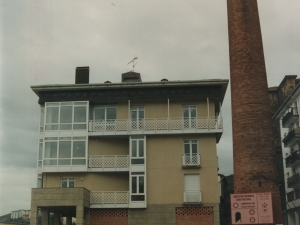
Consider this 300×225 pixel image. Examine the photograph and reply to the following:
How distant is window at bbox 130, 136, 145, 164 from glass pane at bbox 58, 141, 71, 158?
4.60 m

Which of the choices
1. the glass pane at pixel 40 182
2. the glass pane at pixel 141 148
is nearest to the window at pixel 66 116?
the glass pane at pixel 40 182

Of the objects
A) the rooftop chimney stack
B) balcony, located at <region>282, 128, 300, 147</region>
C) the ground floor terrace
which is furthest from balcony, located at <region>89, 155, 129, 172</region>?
balcony, located at <region>282, 128, 300, 147</region>

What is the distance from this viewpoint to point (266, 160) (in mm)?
31344

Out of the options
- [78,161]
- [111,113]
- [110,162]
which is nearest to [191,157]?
[110,162]

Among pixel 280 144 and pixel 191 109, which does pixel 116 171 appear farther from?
pixel 280 144

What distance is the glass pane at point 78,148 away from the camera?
113 feet

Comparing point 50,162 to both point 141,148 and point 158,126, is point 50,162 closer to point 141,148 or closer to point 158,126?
point 141,148

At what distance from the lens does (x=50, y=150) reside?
1369 inches

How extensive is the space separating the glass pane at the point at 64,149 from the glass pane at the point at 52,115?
189cm

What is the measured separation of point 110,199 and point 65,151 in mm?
4827

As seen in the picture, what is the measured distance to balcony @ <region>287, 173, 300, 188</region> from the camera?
152ft

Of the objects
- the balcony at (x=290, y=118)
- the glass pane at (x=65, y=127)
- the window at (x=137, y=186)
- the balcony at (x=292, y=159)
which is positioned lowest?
the window at (x=137, y=186)

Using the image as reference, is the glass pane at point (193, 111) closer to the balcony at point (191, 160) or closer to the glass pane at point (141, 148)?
the balcony at point (191, 160)

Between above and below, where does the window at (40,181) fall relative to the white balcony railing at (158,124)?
below
